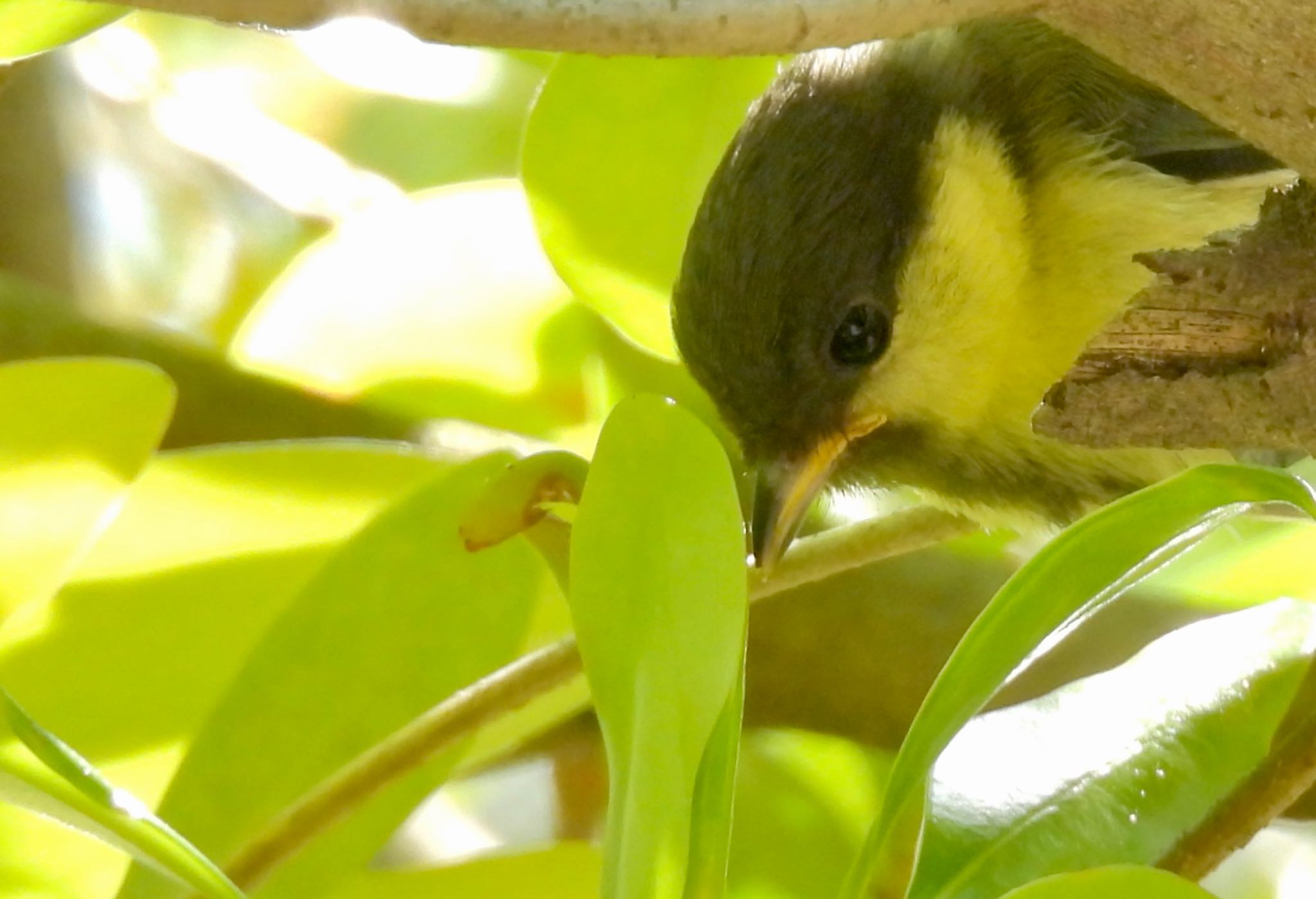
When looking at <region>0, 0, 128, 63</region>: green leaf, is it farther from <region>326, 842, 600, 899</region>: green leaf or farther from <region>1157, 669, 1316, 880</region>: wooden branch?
<region>1157, 669, 1316, 880</region>: wooden branch

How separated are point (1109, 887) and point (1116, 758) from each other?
126 mm

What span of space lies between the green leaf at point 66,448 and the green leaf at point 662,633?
249 mm

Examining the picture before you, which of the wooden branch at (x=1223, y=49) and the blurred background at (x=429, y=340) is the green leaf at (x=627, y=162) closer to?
the blurred background at (x=429, y=340)

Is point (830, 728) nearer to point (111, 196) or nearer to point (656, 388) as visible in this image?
point (656, 388)

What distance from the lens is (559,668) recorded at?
0.55 m

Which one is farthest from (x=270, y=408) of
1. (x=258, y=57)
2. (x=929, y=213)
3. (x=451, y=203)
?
(x=258, y=57)

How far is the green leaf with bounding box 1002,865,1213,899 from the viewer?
389mm

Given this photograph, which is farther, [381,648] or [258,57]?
[258,57]

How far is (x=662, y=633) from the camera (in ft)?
1.37

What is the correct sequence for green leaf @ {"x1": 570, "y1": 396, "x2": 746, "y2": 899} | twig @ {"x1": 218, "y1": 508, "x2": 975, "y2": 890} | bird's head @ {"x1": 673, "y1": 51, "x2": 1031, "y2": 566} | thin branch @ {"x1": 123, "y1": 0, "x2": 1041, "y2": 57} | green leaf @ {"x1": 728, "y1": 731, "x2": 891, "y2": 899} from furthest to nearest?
1. bird's head @ {"x1": 673, "y1": 51, "x2": 1031, "y2": 566}
2. green leaf @ {"x1": 728, "y1": 731, "x2": 891, "y2": 899}
3. twig @ {"x1": 218, "y1": 508, "x2": 975, "y2": 890}
4. green leaf @ {"x1": 570, "y1": 396, "x2": 746, "y2": 899}
5. thin branch @ {"x1": 123, "y1": 0, "x2": 1041, "y2": 57}

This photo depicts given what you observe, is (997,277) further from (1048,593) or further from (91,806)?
(91,806)

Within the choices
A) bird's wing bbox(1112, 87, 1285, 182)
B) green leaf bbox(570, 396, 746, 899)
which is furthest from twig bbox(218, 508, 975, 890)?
bird's wing bbox(1112, 87, 1285, 182)

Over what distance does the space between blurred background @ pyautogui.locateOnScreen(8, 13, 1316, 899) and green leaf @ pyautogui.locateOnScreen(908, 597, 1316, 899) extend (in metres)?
0.13

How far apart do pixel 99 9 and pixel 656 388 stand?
0.47 m
